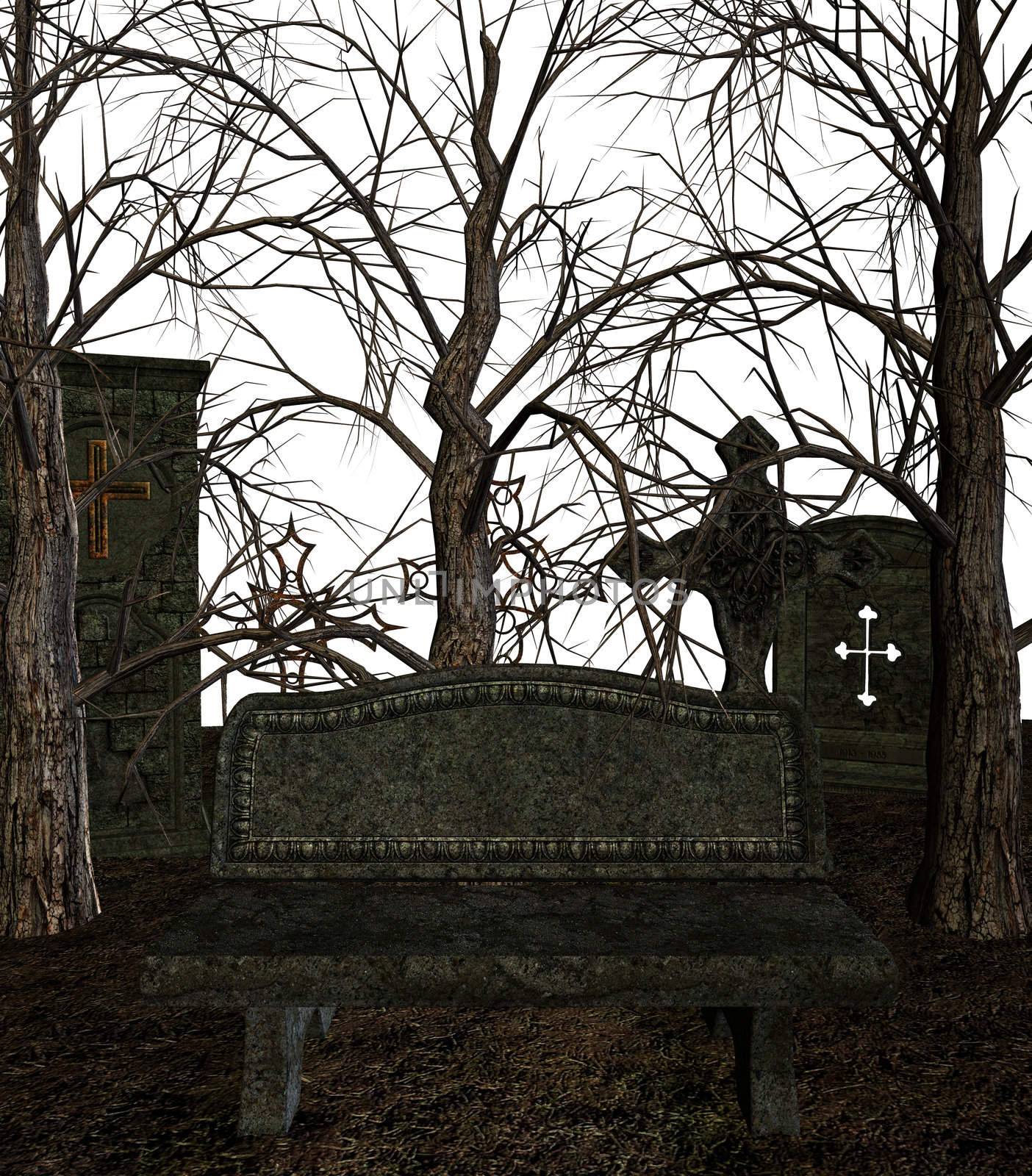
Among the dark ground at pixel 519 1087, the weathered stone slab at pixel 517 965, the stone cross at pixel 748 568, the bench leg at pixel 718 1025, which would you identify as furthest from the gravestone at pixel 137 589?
the bench leg at pixel 718 1025

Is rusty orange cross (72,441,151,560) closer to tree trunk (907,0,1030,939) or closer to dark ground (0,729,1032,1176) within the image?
dark ground (0,729,1032,1176)

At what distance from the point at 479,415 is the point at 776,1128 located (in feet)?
9.24

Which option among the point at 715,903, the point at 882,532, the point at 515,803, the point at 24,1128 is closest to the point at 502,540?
the point at 515,803

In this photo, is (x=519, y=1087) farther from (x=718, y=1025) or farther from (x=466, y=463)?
(x=466, y=463)

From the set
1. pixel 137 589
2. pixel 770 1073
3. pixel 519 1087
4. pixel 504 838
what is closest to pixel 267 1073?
pixel 519 1087

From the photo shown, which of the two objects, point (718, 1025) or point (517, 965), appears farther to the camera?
point (718, 1025)

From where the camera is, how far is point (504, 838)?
3.80 meters

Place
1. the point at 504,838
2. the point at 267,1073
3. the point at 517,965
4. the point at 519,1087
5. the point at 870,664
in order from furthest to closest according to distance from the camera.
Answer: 1. the point at 870,664
2. the point at 504,838
3. the point at 519,1087
4. the point at 267,1073
5. the point at 517,965

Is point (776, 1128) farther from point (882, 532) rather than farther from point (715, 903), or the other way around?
point (882, 532)

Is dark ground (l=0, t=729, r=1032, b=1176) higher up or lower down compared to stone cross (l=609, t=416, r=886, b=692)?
lower down

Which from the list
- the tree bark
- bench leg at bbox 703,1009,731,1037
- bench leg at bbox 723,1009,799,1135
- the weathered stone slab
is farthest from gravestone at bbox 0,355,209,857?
bench leg at bbox 723,1009,799,1135

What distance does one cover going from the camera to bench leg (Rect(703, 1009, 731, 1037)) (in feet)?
12.8

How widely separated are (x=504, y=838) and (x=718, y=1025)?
3.13ft

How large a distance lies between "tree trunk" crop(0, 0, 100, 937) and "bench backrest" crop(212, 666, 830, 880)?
1.58m
